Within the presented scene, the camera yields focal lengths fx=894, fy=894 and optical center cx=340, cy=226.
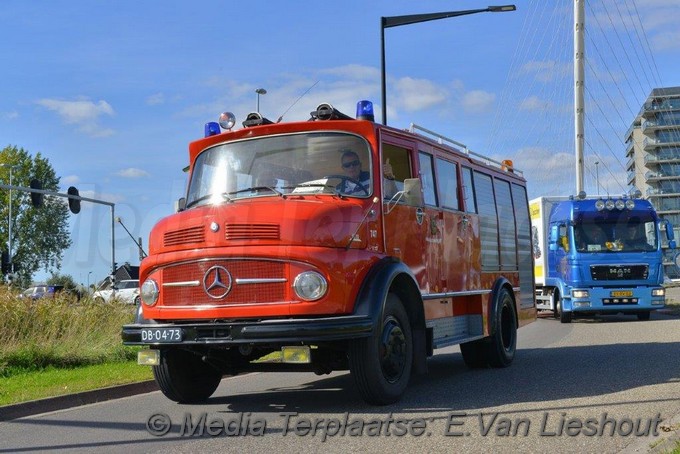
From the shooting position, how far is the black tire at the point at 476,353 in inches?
490

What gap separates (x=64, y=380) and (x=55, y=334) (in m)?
3.64

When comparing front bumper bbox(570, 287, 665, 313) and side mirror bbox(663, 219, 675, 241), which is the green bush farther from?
side mirror bbox(663, 219, 675, 241)

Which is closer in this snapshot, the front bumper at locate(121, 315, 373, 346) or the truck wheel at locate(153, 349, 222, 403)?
the front bumper at locate(121, 315, 373, 346)

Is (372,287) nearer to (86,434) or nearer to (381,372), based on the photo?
(381,372)

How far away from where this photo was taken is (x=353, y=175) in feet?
→ 30.3

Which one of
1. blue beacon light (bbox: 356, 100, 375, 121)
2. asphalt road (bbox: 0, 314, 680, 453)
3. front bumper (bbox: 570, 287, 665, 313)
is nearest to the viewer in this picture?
asphalt road (bbox: 0, 314, 680, 453)

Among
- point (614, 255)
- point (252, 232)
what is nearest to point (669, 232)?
point (614, 255)

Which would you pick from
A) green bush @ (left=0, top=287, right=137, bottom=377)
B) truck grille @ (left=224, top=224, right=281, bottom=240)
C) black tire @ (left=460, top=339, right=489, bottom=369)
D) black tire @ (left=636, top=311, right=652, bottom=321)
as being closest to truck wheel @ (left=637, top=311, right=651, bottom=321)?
black tire @ (left=636, top=311, right=652, bottom=321)

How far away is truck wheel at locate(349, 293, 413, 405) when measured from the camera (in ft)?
27.7

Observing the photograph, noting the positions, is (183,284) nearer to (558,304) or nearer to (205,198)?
(205,198)

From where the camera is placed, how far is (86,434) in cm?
815

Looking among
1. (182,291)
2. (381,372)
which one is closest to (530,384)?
(381,372)

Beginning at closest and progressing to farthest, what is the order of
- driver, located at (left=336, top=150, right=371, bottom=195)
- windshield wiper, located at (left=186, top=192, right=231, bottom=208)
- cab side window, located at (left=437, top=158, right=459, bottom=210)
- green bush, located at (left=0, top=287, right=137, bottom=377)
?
driver, located at (left=336, top=150, right=371, bottom=195) → windshield wiper, located at (left=186, top=192, right=231, bottom=208) → cab side window, located at (left=437, top=158, right=459, bottom=210) → green bush, located at (left=0, top=287, right=137, bottom=377)

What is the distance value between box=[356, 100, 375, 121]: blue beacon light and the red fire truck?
0.06ft
